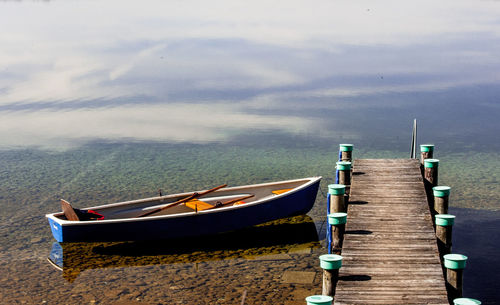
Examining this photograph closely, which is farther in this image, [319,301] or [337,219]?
[337,219]

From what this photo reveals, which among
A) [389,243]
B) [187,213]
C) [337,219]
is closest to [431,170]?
[389,243]

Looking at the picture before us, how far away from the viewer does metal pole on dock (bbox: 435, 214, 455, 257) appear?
10.5 m

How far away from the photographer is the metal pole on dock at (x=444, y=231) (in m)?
10.5

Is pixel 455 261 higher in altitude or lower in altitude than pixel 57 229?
higher

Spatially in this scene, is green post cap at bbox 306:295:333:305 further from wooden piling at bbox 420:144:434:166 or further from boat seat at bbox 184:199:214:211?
boat seat at bbox 184:199:214:211

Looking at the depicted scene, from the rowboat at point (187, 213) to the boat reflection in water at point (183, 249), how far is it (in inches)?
13.5

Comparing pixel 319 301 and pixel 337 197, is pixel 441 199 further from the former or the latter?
pixel 319 301

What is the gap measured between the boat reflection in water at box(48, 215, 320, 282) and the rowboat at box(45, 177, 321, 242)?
342 millimetres

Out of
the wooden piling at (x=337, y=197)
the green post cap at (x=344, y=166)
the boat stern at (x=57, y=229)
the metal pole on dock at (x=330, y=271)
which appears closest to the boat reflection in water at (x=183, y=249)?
the boat stern at (x=57, y=229)

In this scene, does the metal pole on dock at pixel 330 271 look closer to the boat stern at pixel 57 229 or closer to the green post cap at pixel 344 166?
the green post cap at pixel 344 166

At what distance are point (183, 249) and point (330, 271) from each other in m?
7.23

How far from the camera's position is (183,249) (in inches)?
602

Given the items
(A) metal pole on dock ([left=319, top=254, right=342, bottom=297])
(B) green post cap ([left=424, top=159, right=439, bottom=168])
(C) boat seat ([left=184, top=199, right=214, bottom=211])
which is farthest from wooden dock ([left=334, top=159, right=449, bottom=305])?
(C) boat seat ([left=184, top=199, right=214, bottom=211])

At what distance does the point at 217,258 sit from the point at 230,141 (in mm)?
15759
